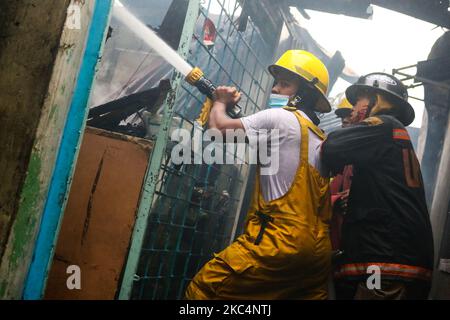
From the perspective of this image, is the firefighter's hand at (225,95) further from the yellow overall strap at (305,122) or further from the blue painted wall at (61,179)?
the blue painted wall at (61,179)

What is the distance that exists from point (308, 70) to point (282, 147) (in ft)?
2.87

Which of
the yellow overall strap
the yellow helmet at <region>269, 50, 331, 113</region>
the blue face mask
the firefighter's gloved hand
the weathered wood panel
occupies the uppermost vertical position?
the yellow helmet at <region>269, 50, 331, 113</region>

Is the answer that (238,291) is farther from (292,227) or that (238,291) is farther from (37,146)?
(37,146)

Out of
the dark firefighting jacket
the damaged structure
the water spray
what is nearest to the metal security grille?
the damaged structure

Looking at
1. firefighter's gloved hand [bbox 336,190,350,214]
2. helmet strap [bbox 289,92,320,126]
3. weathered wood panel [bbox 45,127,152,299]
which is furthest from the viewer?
firefighter's gloved hand [bbox 336,190,350,214]

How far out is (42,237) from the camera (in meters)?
1.87

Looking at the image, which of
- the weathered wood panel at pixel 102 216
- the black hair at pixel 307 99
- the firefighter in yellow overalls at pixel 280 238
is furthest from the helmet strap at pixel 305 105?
the weathered wood panel at pixel 102 216

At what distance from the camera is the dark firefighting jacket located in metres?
2.45

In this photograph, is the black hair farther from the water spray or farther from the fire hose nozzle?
the fire hose nozzle

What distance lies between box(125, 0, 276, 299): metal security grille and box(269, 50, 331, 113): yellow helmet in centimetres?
75

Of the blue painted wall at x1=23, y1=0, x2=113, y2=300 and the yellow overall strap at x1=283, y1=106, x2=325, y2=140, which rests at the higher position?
the yellow overall strap at x1=283, y1=106, x2=325, y2=140

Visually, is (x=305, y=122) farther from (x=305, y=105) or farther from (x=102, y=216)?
(x=102, y=216)

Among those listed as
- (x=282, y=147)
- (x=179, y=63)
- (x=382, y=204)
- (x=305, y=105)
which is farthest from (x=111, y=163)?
(x=382, y=204)
